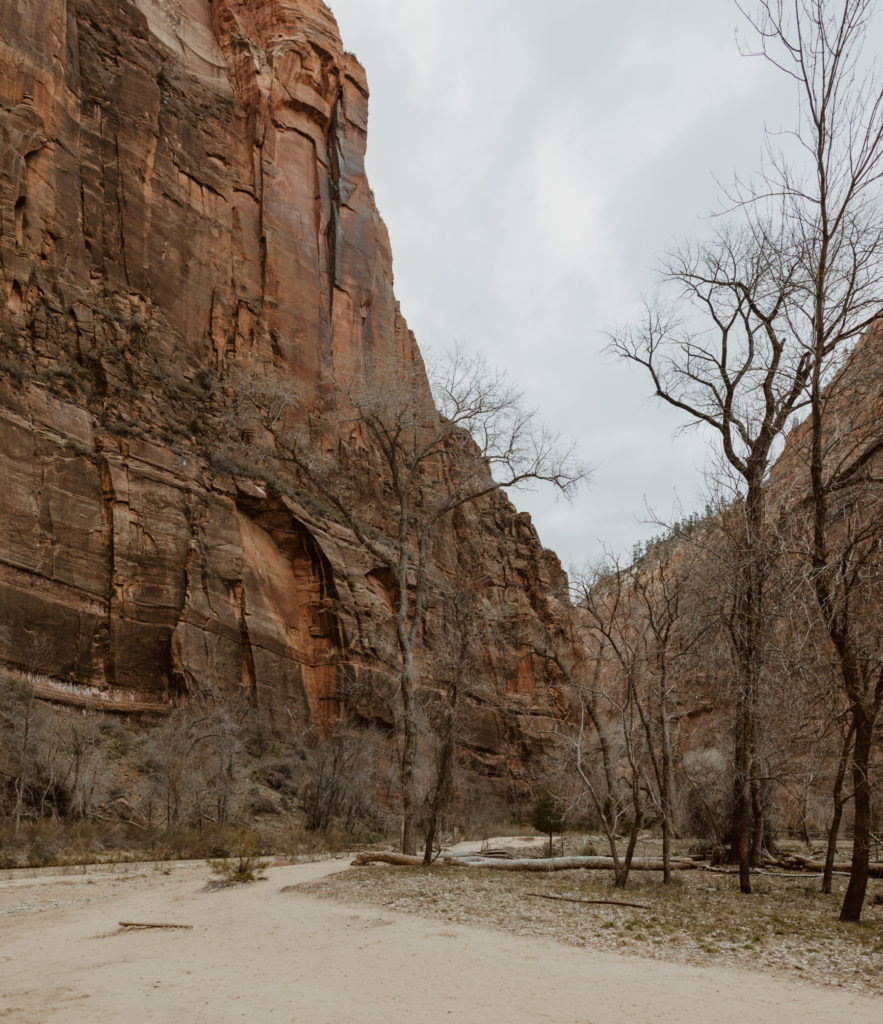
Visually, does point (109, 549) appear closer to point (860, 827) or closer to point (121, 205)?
point (121, 205)

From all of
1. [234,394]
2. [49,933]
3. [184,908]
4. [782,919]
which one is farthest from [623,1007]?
[234,394]

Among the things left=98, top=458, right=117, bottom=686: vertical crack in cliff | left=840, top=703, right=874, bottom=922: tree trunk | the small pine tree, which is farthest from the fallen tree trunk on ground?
left=98, top=458, right=117, bottom=686: vertical crack in cliff

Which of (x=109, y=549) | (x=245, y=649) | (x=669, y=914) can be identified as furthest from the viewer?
(x=245, y=649)

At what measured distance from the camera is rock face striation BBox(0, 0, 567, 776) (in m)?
31.2

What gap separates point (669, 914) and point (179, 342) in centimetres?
4021

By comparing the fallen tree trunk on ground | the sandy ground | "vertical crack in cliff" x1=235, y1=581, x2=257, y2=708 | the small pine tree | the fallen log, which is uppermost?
"vertical crack in cliff" x1=235, y1=581, x2=257, y2=708

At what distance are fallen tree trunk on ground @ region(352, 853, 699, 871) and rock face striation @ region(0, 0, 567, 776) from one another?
6.33 m

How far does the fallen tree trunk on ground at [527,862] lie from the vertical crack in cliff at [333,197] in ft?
146

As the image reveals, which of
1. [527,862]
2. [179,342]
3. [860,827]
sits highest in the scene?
[179,342]

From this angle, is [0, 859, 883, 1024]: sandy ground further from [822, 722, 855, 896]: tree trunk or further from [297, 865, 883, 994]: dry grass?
[822, 722, 855, 896]: tree trunk

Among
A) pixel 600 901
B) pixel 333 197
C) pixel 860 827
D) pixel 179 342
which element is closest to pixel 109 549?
pixel 179 342

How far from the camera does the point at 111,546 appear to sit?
32.5 meters

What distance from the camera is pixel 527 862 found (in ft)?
47.7

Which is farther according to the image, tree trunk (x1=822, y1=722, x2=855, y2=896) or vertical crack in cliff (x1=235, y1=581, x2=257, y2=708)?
vertical crack in cliff (x1=235, y1=581, x2=257, y2=708)
